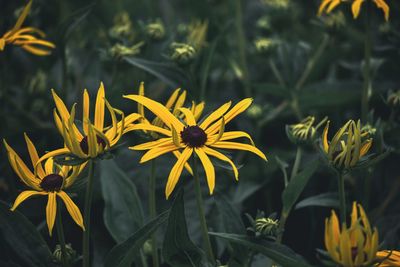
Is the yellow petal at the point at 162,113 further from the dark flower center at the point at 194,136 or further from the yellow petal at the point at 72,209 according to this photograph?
the yellow petal at the point at 72,209

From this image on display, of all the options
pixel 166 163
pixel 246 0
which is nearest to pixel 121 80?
pixel 166 163

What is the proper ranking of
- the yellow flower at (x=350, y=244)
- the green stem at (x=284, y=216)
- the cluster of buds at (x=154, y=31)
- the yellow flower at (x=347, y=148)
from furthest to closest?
the cluster of buds at (x=154, y=31) < the green stem at (x=284, y=216) < the yellow flower at (x=347, y=148) < the yellow flower at (x=350, y=244)

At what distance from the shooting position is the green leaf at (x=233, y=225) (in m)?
0.84

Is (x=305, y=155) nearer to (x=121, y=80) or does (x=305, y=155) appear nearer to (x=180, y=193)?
(x=121, y=80)

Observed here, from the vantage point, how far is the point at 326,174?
1.27 metres

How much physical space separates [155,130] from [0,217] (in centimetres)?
26

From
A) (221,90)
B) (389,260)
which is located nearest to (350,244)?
(389,260)

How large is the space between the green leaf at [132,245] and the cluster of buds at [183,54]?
0.37 metres

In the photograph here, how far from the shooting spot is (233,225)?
2.85ft

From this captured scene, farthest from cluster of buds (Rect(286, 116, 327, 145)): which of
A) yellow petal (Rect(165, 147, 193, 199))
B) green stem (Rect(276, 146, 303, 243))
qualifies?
yellow petal (Rect(165, 147, 193, 199))

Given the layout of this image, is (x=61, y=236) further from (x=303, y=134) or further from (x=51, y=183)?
(x=303, y=134)

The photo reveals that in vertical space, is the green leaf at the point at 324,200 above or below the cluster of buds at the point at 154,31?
below

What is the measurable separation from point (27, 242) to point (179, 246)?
0.74 ft

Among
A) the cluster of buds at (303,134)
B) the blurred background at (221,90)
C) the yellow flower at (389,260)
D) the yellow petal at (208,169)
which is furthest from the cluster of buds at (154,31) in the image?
the yellow flower at (389,260)
